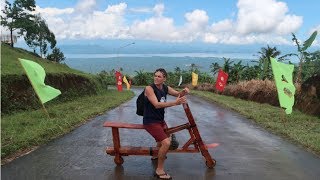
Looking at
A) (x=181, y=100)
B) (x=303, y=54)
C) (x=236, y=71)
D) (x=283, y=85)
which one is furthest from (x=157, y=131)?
(x=236, y=71)

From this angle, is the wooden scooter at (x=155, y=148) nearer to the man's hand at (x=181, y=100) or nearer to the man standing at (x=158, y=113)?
the man standing at (x=158, y=113)

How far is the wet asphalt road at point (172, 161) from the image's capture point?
24.3 feet

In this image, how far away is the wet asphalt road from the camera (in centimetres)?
739

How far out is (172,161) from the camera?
8.34 m

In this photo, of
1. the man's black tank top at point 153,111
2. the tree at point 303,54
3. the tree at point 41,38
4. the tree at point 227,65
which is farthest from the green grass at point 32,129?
the tree at point 41,38

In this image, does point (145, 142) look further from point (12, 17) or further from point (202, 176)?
point (12, 17)

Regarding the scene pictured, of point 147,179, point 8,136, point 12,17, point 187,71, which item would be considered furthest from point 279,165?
point 187,71

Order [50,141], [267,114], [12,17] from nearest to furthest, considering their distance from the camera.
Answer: [50,141]
[267,114]
[12,17]

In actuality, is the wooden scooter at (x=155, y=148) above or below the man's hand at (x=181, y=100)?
below

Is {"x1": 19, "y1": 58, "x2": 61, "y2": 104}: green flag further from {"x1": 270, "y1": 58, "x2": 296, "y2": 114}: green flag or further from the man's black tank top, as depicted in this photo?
{"x1": 270, "y1": 58, "x2": 296, "y2": 114}: green flag

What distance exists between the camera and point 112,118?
1591cm

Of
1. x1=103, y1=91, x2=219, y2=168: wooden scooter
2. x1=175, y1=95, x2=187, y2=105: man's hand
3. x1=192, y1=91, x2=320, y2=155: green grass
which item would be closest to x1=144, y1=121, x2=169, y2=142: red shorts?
x1=103, y1=91, x2=219, y2=168: wooden scooter

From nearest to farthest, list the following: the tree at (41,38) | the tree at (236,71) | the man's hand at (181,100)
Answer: the man's hand at (181,100) < the tree at (236,71) < the tree at (41,38)

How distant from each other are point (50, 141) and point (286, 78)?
780cm
